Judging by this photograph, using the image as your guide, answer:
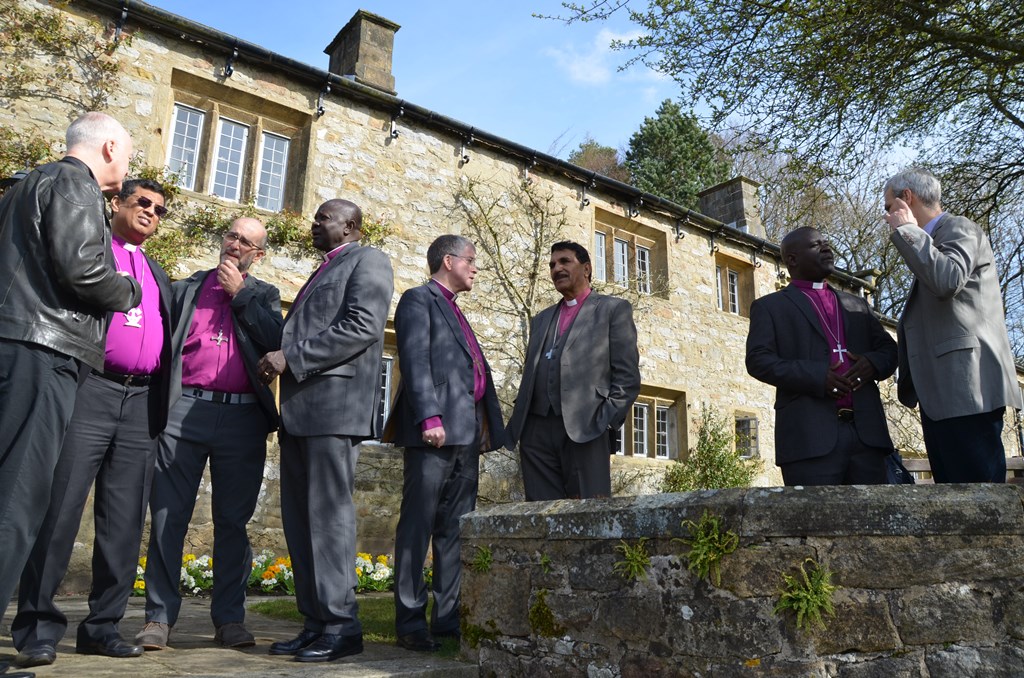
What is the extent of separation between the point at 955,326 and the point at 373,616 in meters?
3.21

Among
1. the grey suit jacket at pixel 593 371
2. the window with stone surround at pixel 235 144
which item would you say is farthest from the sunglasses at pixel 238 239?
the window with stone surround at pixel 235 144

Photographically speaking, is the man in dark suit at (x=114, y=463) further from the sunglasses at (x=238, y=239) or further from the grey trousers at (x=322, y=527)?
the grey trousers at (x=322, y=527)

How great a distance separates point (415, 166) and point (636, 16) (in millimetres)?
3316

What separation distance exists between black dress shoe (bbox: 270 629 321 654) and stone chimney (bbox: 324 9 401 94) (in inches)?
301

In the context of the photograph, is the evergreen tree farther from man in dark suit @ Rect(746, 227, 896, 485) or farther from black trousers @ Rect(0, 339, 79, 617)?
black trousers @ Rect(0, 339, 79, 617)

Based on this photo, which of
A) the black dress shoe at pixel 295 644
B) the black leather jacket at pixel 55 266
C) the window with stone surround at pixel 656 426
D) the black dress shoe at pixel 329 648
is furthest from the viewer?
the window with stone surround at pixel 656 426

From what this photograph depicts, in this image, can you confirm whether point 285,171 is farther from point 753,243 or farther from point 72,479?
point 753,243

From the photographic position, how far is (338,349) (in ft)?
10.9

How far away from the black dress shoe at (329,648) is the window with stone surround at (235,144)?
6.15 meters

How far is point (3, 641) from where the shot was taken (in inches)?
124

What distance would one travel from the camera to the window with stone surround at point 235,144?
26.5 feet

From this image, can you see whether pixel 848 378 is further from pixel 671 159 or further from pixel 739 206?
pixel 671 159

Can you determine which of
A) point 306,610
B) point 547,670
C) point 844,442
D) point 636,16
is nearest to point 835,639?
point 547,670

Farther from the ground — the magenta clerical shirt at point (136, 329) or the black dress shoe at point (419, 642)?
the magenta clerical shirt at point (136, 329)
